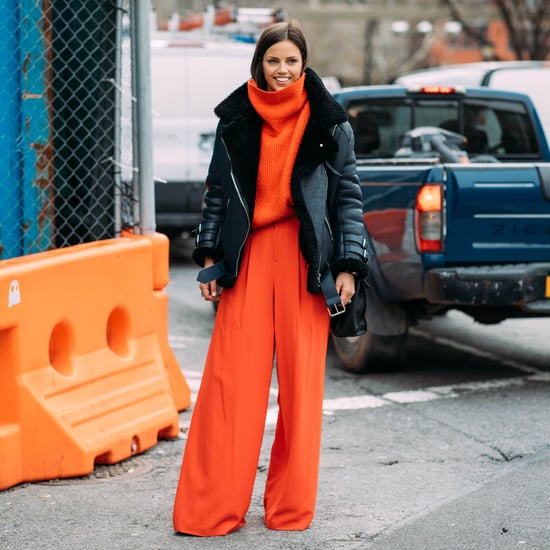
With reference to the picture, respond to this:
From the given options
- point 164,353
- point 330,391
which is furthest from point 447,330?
point 164,353

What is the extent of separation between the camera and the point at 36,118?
6477mm

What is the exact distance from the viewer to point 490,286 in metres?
7.03

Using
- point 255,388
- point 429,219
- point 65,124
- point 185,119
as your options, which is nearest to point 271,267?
point 255,388

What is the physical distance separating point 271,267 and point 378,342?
3.25 m

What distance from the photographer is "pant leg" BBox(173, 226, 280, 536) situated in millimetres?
4500

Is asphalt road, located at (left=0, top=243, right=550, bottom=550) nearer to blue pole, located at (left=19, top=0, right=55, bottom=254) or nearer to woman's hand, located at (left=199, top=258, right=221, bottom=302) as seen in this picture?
woman's hand, located at (left=199, top=258, right=221, bottom=302)

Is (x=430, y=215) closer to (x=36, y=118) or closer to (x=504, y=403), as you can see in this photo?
(x=504, y=403)

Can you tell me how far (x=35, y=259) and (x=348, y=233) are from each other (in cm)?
169

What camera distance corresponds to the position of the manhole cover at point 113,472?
5348 millimetres

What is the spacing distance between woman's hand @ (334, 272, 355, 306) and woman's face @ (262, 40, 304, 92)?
0.73 metres

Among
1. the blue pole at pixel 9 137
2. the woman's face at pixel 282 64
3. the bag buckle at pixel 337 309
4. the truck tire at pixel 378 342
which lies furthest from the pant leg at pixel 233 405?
the truck tire at pixel 378 342

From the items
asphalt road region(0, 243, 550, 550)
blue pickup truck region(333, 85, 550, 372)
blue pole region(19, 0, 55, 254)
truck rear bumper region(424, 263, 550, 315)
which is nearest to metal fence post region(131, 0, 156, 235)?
blue pole region(19, 0, 55, 254)

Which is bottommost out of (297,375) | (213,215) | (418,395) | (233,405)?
(418,395)

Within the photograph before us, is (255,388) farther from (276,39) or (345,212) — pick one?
(276,39)
